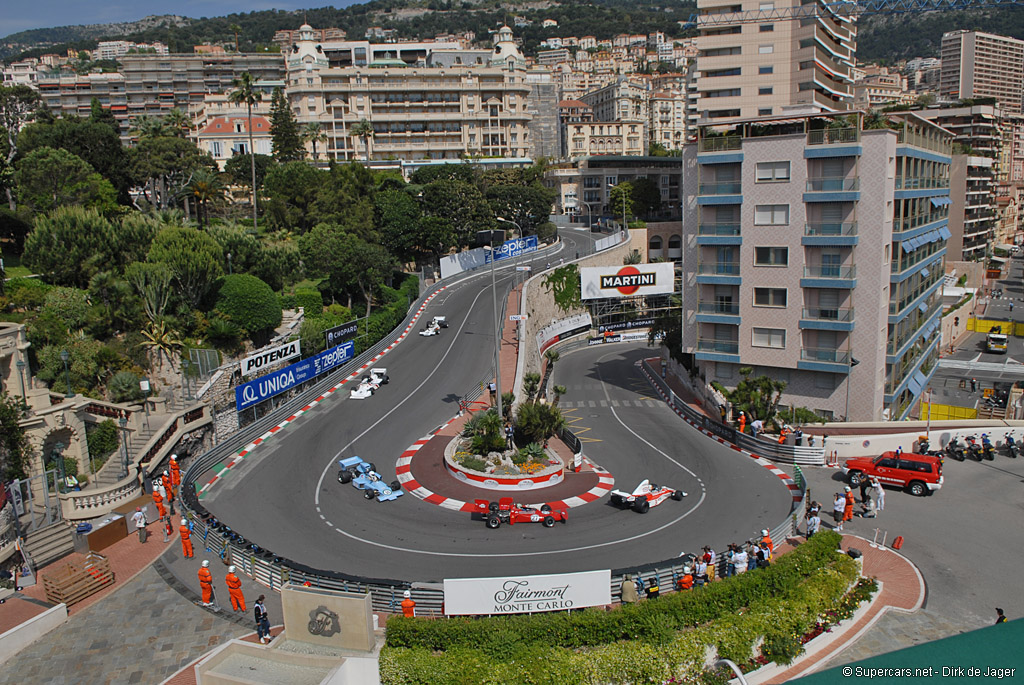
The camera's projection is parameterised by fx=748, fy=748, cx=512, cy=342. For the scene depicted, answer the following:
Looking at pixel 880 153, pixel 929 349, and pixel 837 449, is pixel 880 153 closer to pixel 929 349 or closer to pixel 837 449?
pixel 837 449

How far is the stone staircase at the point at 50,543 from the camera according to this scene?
85.3 feet

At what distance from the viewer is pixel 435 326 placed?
Result: 192 feet

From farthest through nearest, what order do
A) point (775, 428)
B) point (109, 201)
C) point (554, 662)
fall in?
point (109, 201) → point (775, 428) → point (554, 662)

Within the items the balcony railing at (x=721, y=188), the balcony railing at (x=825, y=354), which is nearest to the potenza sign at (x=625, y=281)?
the balcony railing at (x=721, y=188)

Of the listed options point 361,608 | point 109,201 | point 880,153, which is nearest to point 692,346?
point 880,153

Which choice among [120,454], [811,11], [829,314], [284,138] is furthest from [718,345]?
[284,138]

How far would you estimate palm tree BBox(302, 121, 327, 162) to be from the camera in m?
109

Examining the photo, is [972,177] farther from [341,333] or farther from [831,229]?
[341,333]

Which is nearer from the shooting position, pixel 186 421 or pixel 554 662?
pixel 554 662

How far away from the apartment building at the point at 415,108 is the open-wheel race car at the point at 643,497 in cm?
9878

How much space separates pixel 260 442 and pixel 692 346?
84.6ft

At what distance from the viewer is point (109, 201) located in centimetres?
6325

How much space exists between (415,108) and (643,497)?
108692mm

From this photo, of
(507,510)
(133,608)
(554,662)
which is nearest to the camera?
(554,662)
